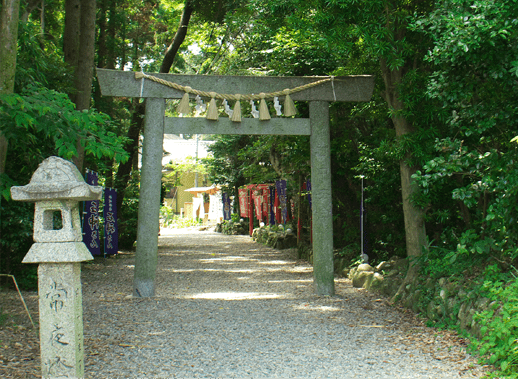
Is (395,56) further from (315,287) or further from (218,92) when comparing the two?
(315,287)

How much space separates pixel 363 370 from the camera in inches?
155

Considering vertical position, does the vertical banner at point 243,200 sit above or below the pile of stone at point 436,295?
above

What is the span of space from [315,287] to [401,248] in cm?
214

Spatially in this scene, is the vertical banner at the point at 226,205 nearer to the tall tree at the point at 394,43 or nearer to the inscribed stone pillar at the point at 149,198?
the inscribed stone pillar at the point at 149,198

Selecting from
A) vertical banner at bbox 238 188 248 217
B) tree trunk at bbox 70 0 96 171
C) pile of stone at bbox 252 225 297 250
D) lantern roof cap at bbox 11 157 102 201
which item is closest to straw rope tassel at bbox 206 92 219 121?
tree trunk at bbox 70 0 96 171

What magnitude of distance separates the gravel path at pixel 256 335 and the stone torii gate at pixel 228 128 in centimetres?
59

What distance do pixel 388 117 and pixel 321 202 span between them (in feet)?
6.77

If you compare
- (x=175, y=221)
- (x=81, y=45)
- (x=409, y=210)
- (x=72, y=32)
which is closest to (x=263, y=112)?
(x=409, y=210)

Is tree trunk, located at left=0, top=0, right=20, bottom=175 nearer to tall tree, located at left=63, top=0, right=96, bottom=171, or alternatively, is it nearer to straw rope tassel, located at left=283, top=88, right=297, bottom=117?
straw rope tassel, located at left=283, top=88, right=297, bottom=117

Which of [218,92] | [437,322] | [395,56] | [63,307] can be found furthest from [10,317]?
[395,56]

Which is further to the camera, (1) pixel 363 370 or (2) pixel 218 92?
(2) pixel 218 92

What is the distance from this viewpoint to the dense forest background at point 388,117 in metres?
4.53

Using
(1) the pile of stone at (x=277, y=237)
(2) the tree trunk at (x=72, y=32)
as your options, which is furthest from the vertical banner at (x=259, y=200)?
(2) the tree trunk at (x=72, y=32)

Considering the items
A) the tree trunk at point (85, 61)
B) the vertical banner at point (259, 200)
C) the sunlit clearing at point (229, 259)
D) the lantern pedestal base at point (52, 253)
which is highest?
the tree trunk at point (85, 61)
